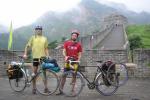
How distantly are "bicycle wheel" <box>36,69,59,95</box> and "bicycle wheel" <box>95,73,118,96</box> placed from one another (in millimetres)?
1071

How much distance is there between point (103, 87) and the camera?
441 inches

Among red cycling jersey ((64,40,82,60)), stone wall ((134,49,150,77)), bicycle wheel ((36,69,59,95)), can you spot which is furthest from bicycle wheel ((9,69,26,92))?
stone wall ((134,49,150,77))

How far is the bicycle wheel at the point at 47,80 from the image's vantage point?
11.1 m

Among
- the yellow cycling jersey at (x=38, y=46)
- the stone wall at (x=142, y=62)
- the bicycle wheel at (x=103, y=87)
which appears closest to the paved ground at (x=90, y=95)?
the bicycle wheel at (x=103, y=87)

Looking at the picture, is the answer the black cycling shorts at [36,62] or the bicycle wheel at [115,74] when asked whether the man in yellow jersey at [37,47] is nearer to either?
the black cycling shorts at [36,62]

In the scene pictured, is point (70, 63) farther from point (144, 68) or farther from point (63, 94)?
point (144, 68)

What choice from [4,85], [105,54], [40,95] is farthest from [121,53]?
[40,95]

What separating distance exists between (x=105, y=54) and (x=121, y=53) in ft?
2.14

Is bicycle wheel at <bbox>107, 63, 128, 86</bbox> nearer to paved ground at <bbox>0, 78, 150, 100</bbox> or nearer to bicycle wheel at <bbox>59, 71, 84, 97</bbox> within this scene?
paved ground at <bbox>0, 78, 150, 100</bbox>

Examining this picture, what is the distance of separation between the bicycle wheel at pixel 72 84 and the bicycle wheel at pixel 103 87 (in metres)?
0.46

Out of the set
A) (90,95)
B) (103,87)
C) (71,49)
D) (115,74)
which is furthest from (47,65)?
(115,74)

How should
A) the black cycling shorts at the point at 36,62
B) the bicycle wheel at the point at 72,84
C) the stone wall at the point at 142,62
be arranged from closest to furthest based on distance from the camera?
1. the bicycle wheel at the point at 72,84
2. the black cycling shorts at the point at 36,62
3. the stone wall at the point at 142,62

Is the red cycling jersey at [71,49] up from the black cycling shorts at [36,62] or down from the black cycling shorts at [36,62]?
up

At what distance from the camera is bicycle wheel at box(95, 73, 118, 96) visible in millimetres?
11062
